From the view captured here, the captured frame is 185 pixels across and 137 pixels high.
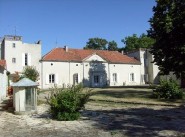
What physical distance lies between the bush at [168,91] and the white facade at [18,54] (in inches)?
892

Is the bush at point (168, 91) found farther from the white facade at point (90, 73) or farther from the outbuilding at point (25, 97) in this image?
the white facade at point (90, 73)

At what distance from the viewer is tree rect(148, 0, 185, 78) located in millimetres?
20453

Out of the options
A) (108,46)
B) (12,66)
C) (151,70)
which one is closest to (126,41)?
(108,46)

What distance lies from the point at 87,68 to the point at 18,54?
10.6 metres

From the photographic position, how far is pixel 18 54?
42000 millimetres

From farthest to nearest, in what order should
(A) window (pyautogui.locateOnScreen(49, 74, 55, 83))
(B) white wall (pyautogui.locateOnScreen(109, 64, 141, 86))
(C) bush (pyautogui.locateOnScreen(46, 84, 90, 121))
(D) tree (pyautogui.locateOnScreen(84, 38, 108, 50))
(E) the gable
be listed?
(D) tree (pyautogui.locateOnScreen(84, 38, 108, 50)), (B) white wall (pyautogui.locateOnScreen(109, 64, 141, 86)), (E) the gable, (A) window (pyautogui.locateOnScreen(49, 74, 55, 83)), (C) bush (pyautogui.locateOnScreen(46, 84, 90, 121))

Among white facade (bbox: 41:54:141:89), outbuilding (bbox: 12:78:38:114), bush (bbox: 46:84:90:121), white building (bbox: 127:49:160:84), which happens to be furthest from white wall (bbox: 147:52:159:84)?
bush (bbox: 46:84:90:121)

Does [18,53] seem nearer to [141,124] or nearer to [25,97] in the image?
[25,97]

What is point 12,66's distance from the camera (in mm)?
41688

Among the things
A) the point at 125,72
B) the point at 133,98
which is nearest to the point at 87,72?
the point at 125,72

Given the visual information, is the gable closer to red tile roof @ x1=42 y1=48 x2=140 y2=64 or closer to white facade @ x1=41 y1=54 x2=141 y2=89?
white facade @ x1=41 y1=54 x2=141 y2=89

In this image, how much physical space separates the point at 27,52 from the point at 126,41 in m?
37.8

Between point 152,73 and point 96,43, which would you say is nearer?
point 152,73

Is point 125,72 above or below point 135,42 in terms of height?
below
